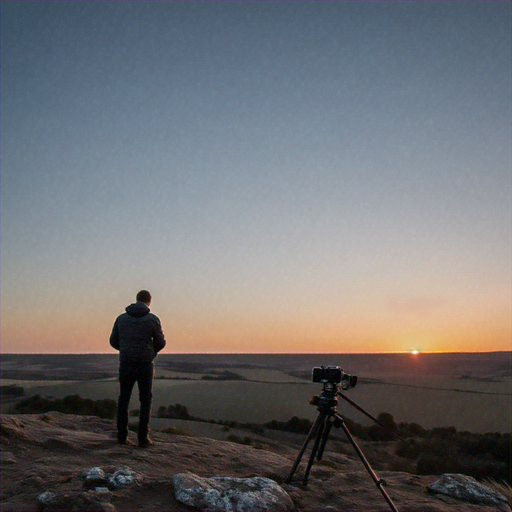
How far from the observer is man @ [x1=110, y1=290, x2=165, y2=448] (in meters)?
6.98

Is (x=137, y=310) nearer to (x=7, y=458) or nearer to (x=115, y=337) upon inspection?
(x=115, y=337)

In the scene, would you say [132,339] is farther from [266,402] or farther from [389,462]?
[266,402]

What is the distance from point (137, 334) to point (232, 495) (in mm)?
3033

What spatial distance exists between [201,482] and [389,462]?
9.41 meters

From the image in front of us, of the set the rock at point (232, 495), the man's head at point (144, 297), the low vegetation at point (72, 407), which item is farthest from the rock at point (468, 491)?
the low vegetation at point (72, 407)

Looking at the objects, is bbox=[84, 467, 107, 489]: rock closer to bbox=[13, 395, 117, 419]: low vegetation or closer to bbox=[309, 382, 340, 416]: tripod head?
bbox=[309, 382, 340, 416]: tripod head

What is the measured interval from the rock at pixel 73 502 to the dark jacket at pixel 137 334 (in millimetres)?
2505

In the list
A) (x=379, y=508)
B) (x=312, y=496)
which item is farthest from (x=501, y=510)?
(x=312, y=496)

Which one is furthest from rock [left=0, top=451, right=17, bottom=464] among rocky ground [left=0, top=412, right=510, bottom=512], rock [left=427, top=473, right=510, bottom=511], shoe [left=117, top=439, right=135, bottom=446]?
rock [left=427, top=473, right=510, bottom=511]

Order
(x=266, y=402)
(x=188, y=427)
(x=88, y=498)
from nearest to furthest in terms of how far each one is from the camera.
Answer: (x=88, y=498) → (x=188, y=427) → (x=266, y=402)

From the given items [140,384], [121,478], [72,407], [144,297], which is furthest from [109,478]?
[72,407]

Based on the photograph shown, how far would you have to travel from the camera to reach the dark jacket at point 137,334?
698 cm

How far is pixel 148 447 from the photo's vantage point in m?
7.05

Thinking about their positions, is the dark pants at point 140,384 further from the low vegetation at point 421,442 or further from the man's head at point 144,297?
the low vegetation at point 421,442
